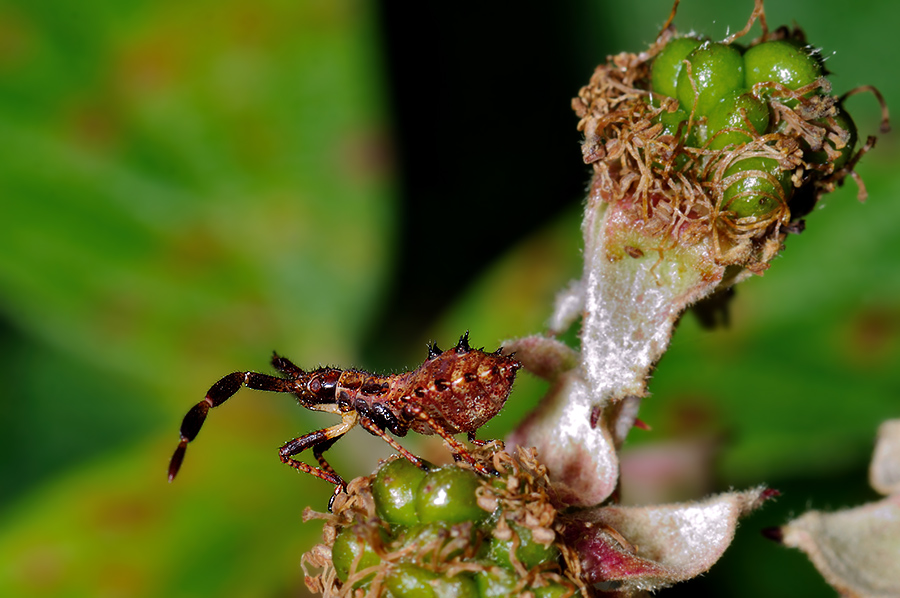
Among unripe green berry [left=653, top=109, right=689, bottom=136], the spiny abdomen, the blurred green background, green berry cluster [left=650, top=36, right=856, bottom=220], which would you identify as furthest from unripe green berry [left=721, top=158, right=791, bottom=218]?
the blurred green background

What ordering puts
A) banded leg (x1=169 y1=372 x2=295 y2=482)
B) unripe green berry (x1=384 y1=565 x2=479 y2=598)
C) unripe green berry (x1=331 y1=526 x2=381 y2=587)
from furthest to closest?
banded leg (x1=169 y1=372 x2=295 y2=482)
unripe green berry (x1=331 y1=526 x2=381 y2=587)
unripe green berry (x1=384 y1=565 x2=479 y2=598)

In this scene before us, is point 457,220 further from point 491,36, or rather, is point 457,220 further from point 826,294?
point 826,294

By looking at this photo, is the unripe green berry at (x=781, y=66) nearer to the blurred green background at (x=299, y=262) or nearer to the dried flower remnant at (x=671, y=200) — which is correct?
the dried flower remnant at (x=671, y=200)

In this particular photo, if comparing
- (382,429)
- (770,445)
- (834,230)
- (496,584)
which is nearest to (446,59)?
(834,230)

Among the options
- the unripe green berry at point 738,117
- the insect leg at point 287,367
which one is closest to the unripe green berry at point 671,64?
the unripe green berry at point 738,117

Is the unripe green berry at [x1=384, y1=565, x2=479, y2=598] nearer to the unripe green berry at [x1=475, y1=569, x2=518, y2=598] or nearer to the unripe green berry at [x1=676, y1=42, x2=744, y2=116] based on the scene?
the unripe green berry at [x1=475, y1=569, x2=518, y2=598]
